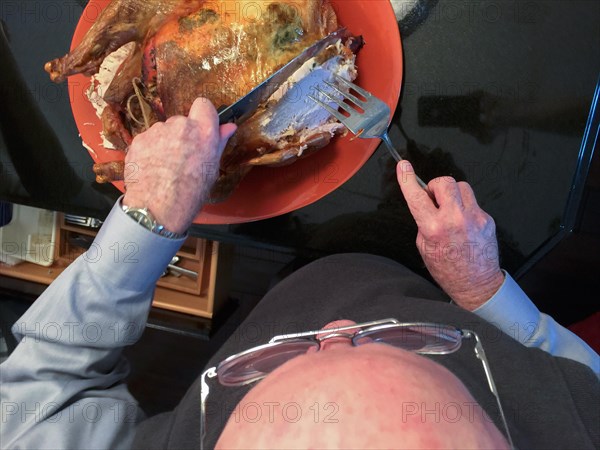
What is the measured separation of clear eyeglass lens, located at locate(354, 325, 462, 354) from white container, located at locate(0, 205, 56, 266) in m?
1.03

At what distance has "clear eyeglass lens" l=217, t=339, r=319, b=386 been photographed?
59 cm

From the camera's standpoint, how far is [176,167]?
73 centimetres

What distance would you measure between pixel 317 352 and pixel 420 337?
0.16 m

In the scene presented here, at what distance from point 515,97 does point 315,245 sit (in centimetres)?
47

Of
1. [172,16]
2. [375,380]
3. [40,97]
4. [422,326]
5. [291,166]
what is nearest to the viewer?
[375,380]

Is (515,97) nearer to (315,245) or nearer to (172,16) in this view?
(315,245)

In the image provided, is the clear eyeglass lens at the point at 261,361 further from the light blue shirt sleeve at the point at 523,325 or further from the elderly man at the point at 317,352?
the light blue shirt sleeve at the point at 523,325

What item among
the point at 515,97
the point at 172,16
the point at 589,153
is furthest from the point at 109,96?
the point at 589,153

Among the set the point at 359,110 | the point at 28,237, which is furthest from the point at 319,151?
the point at 28,237

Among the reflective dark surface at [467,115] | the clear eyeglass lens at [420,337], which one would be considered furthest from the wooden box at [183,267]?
the clear eyeglass lens at [420,337]

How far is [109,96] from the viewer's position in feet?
2.76

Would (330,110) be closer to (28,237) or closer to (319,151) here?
(319,151)

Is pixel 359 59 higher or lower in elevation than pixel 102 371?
higher

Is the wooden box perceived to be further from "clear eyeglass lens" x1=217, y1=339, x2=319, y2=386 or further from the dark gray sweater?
"clear eyeglass lens" x1=217, y1=339, x2=319, y2=386
